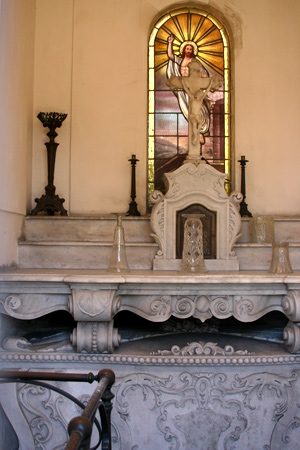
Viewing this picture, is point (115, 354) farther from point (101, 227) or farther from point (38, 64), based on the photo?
point (38, 64)

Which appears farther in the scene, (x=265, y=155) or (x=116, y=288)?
(x=265, y=155)

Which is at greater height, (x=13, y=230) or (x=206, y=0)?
(x=206, y=0)

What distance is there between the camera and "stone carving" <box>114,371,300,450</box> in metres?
3.09

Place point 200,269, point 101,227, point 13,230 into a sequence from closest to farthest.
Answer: point 200,269
point 13,230
point 101,227

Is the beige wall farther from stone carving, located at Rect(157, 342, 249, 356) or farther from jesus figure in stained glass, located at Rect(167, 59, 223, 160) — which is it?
stone carving, located at Rect(157, 342, 249, 356)

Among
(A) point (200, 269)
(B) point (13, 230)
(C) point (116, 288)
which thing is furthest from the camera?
(B) point (13, 230)

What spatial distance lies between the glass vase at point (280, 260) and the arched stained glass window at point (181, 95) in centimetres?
226

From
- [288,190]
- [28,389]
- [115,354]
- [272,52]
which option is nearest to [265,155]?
[288,190]

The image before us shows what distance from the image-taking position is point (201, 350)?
310 centimetres

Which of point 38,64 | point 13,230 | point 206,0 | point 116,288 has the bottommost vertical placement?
point 116,288

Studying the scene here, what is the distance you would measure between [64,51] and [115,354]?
3444 millimetres

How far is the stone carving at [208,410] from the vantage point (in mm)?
3094

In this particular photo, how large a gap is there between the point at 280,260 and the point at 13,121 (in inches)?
87.0

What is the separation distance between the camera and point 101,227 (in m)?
4.52
